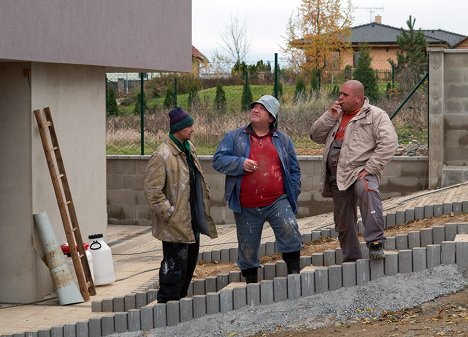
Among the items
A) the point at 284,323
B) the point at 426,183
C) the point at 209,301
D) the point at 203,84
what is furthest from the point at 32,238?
the point at 203,84

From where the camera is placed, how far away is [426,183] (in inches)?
696

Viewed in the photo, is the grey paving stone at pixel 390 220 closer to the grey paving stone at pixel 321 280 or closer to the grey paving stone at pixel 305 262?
the grey paving stone at pixel 305 262

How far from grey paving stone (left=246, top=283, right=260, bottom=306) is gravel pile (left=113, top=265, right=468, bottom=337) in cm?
7

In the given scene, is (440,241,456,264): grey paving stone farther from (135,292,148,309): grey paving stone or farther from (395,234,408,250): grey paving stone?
(135,292,148,309): grey paving stone

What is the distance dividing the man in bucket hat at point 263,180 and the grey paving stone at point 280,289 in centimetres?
52

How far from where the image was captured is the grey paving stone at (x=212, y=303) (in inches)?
347

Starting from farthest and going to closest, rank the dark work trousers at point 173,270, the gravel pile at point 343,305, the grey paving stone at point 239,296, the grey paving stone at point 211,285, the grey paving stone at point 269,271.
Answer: the grey paving stone at point 211,285 < the grey paving stone at point 269,271 < the dark work trousers at point 173,270 < the grey paving stone at point 239,296 < the gravel pile at point 343,305

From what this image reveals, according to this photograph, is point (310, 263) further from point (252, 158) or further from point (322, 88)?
point (322, 88)

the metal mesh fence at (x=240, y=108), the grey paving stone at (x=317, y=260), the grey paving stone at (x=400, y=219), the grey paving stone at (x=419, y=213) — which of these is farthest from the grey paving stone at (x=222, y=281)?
the metal mesh fence at (x=240, y=108)

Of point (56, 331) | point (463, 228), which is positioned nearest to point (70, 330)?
point (56, 331)

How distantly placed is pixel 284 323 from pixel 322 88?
14.9 m

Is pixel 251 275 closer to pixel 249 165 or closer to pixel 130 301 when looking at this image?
pixel 249 165

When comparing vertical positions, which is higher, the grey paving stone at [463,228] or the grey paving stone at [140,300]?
the grey paving stone at [463,228]

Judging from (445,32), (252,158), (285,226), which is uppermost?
(445,32)
